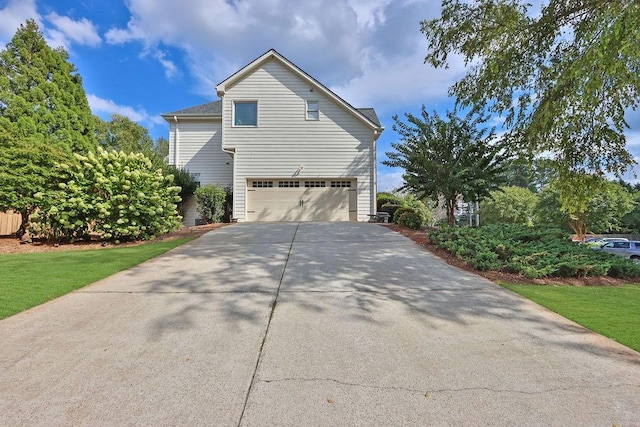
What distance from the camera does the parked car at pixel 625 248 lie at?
18609 mm

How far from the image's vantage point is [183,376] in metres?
2.67

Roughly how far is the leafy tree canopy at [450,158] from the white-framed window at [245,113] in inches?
301

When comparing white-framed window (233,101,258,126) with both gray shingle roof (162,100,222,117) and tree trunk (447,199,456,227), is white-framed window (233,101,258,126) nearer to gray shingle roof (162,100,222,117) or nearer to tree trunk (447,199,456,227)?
gray shingle roof (162,100,222,117)

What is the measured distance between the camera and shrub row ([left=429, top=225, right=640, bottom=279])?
6516 mm

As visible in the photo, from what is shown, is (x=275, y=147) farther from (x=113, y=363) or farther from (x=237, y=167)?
(x=113, y=363)

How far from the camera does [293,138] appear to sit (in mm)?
15961

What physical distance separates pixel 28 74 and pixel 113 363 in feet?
61.4

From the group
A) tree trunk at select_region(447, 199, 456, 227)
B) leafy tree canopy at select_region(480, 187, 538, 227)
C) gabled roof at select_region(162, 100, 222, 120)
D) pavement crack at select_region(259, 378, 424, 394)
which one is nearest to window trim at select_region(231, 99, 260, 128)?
gabled roof at select_region(162, 100, 222, 120)

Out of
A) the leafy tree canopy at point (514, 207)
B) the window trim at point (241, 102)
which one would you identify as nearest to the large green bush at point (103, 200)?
the window trim at point (241, 102)

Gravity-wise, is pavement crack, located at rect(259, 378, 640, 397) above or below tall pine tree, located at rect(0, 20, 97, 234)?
below

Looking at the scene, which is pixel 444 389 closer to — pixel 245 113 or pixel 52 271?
pixel 52 271

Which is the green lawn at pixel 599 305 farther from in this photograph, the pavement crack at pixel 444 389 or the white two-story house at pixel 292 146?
the white two-story house at pixel 292 146

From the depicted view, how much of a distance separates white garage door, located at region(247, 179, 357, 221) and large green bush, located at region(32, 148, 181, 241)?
6307 mm

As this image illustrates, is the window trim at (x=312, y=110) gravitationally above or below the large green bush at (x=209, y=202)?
above
